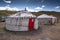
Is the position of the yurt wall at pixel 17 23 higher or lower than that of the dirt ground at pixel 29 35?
higher

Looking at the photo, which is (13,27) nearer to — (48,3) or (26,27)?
(26,27)

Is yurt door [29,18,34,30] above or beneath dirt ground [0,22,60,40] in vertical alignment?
above

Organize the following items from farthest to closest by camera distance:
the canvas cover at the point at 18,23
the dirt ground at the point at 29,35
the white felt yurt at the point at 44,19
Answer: the white felt yurt at the point at 44,19
the canvas cover at the point at 18,23
the dirt ground at the point at 29,35

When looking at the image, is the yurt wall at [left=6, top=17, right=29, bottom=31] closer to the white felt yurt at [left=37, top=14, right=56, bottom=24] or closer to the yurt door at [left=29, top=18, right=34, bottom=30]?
the yurt door at [left=29, top=18, right=34, bottom=30]

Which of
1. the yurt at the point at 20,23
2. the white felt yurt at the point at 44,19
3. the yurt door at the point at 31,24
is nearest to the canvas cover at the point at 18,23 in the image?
the yurt at the point at 20,23

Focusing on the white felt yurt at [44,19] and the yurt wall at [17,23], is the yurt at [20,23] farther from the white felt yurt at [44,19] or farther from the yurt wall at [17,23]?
the white felt yurt at [44,19]

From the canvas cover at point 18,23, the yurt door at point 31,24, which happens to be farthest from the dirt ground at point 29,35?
the yurt door at point 31,24

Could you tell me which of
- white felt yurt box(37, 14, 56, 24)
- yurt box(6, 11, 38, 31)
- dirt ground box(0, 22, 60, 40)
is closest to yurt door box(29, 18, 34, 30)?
yurt box(6, 11, 38, 31)

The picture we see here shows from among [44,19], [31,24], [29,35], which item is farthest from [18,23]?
[44,19]

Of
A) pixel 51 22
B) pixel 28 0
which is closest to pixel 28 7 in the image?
pixel 28 0

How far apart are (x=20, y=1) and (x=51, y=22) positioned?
121 inches

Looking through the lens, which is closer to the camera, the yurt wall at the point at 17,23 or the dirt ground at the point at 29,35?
the dirt ground at the point at 29,35

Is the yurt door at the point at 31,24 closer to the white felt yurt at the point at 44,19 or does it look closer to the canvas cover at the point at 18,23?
the canvas cover at the point at 18,23

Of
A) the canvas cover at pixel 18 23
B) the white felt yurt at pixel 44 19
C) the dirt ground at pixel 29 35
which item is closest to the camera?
the dirt ground at pixel 29 35
